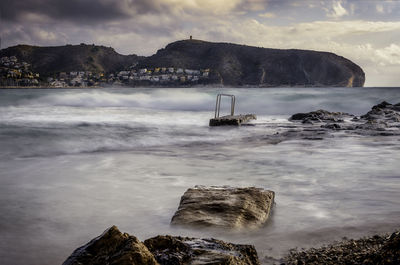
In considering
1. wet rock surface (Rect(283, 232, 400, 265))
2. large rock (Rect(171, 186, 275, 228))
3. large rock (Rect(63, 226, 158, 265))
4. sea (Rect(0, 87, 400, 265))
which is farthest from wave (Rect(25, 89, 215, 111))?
large rock (Rect(63, 226, 158, 265))

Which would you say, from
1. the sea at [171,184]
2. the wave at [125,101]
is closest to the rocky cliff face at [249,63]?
the wave at [125,101]

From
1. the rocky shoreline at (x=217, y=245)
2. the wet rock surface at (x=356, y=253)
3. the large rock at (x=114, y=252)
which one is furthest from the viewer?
the wet rock surface at (x=356, y=253)

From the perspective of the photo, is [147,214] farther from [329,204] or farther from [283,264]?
[329,204]

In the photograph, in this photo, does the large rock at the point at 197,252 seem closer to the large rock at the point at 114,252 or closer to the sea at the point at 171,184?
the large rock at the point at 114,252

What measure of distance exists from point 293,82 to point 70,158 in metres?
122

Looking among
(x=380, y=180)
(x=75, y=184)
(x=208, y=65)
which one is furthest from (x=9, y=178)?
(x=208, y=65)

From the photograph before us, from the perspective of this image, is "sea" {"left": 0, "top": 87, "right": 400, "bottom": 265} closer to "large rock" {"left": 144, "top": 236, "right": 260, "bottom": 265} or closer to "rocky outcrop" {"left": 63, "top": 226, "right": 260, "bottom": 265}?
"large rock" {"left": 144, "top": 236, "right": 260, "bottom": 265}

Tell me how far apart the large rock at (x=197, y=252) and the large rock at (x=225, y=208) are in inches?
46.9

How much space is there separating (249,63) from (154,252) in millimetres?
120952

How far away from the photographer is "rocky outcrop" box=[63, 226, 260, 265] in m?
1.93

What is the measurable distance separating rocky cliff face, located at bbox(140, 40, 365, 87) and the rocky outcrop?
113 m

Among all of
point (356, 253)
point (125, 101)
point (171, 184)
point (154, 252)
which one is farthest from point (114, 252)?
point (125, 101)

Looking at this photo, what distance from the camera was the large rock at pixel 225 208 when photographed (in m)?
3.64

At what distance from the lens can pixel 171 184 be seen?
19.9 feet
